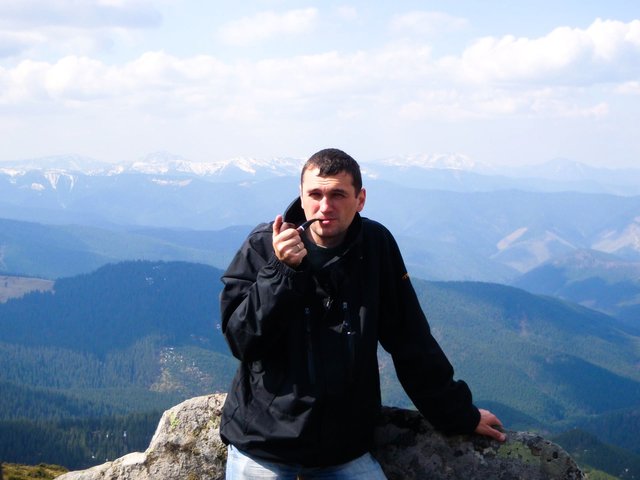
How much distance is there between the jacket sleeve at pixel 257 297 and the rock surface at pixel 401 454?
1.83 m

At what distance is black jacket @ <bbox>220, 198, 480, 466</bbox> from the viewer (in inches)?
275

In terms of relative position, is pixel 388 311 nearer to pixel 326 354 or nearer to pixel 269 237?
pixel 326 354

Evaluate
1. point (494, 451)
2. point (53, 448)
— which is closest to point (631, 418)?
point (53, 448)

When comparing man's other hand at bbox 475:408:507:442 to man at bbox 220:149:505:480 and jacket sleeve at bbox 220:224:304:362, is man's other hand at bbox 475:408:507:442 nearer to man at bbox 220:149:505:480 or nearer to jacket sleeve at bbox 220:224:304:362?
man at bbox 220:149:505:480

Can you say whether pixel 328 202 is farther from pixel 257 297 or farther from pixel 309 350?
pixel 309 350

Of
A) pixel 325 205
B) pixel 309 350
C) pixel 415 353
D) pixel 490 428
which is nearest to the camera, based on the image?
pixel 309 350

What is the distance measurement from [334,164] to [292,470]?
2.97 m

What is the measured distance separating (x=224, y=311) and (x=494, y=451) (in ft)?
11.2

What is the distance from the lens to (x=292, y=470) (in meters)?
7.28

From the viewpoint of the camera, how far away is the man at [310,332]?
22.9 ft

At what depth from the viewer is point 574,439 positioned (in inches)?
5984

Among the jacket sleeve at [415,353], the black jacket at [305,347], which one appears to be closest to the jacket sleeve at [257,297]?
the black jacket at [305,347]

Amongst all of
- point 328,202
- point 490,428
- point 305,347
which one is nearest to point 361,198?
point 328,202

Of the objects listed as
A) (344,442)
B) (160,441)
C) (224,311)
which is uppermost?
(224,311)
